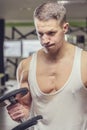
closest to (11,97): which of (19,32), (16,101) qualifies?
(16,101)

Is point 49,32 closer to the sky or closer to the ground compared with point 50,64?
closer to the sky

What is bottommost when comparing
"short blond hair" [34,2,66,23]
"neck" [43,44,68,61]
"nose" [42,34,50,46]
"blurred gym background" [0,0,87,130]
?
"blurred gym background" [0,0,87,130]

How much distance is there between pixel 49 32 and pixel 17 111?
43cm

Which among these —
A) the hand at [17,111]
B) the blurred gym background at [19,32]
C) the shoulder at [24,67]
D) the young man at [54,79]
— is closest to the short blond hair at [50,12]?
the young man at [54,79]

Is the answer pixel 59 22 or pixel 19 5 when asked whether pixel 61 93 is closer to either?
pixel 59 22

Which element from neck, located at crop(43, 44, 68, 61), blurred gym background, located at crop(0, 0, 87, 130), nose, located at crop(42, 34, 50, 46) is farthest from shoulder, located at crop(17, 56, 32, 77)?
blurred gym background, located at crop(0, 0, 87, 130)

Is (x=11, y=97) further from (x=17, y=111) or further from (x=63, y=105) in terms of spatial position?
(x=63, y=105)

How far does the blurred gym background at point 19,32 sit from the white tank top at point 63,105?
374cm

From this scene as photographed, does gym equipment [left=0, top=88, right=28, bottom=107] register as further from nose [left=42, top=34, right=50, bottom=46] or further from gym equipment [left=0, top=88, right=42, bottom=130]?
nose [left=42, top=34, right=50, bottom=46]

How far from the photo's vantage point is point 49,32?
163 cm

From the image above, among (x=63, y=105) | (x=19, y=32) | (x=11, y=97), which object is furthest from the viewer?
(x=19, y=32)

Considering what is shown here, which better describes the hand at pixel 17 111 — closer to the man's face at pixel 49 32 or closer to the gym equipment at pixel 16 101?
the gym equipment at pixel 16 101

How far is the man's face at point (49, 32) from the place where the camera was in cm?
163

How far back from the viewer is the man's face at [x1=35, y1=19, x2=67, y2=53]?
1626 mm
